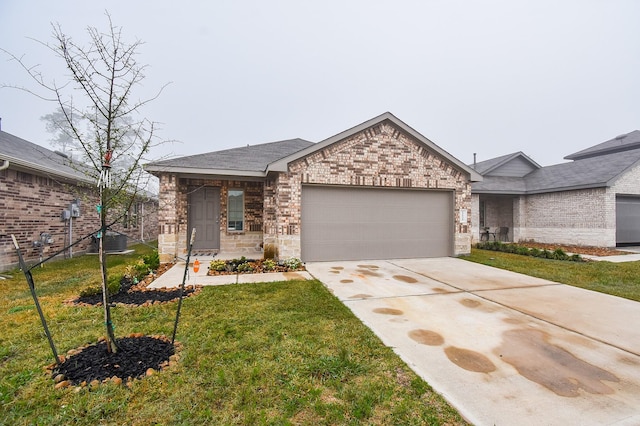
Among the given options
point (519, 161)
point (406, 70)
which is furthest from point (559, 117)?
point (519, 161)

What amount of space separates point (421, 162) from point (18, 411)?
10.0m

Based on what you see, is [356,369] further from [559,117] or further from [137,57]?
[559,117]

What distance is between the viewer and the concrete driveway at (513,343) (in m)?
2.29

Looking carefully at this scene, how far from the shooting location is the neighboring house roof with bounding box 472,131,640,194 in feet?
41.3

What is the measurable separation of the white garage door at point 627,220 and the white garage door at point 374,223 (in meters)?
9.98

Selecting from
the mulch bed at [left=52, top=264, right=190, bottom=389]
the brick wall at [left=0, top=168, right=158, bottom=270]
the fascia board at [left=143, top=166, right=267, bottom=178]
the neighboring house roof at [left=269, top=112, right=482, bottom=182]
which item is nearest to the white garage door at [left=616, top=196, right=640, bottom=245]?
the neighboring house roof at [left=269, top=112, right=482, bottom=182]

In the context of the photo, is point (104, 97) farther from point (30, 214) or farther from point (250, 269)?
point (30, 214)

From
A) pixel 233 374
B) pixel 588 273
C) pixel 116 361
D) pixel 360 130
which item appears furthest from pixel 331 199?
pixel 588 273

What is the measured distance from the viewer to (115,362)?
2850 mm

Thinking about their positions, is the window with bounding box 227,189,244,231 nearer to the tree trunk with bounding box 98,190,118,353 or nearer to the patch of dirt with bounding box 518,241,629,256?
the tree trunk with bounding box 98,190,118,353

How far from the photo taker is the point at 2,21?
61.4 ft

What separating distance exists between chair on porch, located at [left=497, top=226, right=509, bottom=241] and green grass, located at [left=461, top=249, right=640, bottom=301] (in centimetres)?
678

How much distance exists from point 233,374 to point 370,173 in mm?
7417

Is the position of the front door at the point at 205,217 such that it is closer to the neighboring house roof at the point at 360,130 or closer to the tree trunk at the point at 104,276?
the neighboring house roof at the point at 360,130
